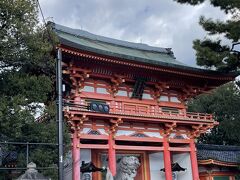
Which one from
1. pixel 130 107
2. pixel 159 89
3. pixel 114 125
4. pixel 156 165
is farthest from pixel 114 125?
pixel 156 165

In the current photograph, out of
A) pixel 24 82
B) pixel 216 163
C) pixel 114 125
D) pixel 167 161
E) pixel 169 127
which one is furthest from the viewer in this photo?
pixel 216 163

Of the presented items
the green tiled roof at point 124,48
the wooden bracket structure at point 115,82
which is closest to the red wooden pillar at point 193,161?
the green tiled roof at point 124,48

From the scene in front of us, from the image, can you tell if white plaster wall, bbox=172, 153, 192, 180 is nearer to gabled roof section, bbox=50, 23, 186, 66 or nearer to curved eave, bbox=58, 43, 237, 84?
curved eave, bbox=58, 43, 237, 84

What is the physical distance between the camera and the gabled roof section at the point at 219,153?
19.2 meters

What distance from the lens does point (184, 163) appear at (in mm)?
18797

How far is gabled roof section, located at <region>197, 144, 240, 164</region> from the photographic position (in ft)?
63.1

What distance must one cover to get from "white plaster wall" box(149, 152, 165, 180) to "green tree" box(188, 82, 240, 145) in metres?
13.7

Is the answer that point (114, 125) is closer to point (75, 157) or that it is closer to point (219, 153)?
point (75, 157)

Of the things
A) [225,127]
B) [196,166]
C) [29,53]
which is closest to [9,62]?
[29,53]

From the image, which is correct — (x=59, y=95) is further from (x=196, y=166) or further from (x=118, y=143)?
(x=196, y=166)

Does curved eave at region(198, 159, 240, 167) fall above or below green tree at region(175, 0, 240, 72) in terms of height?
below

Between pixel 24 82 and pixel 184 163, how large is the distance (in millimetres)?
10862

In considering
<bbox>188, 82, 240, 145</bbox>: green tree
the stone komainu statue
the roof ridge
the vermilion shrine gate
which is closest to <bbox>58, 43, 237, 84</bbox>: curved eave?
the vermilion shrine gate

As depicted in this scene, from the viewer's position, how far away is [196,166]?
17969 millimetres
